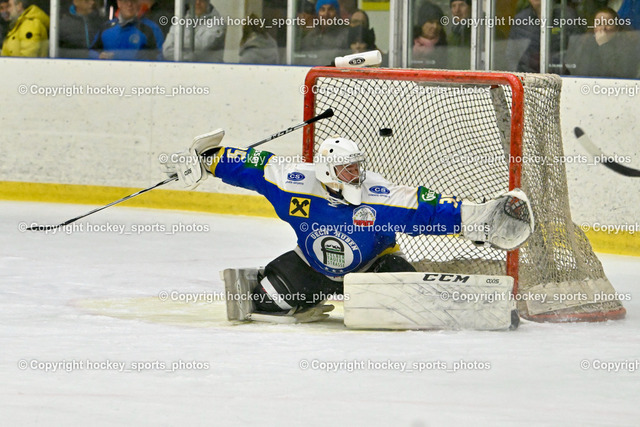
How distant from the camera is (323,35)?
8.45 m

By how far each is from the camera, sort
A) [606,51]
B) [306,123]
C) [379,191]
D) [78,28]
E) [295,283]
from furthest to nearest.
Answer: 1. [78,28]
2. [606,51]
3. [306,123]
4. [295,283]
5. [379,191]

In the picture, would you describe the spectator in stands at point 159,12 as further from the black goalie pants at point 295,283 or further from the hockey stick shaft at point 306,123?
the black goalie pants at point 295,283

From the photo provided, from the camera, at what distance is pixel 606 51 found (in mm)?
7176

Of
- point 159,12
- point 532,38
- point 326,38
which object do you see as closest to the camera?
point 532,38

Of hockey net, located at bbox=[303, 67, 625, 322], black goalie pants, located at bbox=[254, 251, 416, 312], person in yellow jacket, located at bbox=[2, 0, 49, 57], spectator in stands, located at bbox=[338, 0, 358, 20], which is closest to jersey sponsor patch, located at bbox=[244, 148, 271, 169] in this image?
black goalie pants, located at bbox=[254, 251, 416, 312]

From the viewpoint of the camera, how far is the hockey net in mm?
5098

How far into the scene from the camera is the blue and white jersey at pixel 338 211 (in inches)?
188

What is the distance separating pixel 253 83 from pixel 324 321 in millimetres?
3647

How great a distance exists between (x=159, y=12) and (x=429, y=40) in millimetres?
2189

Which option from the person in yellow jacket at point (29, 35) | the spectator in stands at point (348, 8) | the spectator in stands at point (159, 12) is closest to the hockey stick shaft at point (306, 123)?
the spectator in stands at point (348, 8)

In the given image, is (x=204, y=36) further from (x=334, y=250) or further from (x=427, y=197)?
(x=427, y=197)

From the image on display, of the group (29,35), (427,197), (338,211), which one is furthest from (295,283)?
(29,35)

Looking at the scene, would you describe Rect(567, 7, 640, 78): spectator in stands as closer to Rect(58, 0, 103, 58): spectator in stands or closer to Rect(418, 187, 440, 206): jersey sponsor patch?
Rect(418, 187, 440, 206): jersey sponsor patch

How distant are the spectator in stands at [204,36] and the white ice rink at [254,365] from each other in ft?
9.48
